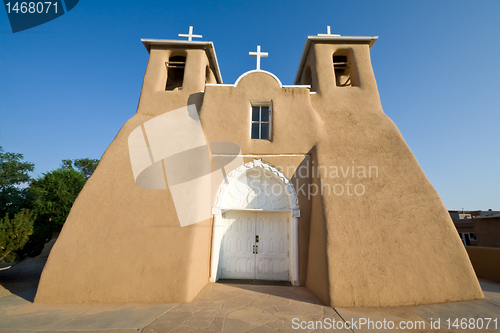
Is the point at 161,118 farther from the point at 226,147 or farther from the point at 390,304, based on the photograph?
the point at 390,304

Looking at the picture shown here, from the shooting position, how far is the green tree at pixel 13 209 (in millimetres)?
6754

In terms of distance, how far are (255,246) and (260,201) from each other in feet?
5.18

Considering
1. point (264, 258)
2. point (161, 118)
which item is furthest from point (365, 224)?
point (161, 118)

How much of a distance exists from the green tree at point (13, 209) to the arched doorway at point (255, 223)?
6.00 m

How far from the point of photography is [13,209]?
12.3 m

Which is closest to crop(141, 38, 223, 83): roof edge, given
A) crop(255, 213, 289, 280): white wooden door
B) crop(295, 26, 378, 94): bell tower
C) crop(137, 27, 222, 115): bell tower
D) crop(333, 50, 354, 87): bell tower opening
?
crop(137, 27, 222, 115): bell tower

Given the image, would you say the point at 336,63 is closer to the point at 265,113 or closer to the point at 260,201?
the point at 265,113

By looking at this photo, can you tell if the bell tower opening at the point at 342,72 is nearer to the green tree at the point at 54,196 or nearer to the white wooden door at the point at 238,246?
the white wooden door at the point at 238,246

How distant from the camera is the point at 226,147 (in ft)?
25.4

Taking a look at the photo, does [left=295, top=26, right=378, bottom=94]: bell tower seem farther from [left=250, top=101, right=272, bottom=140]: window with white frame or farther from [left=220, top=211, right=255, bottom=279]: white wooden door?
[left=220, top=211, right=255, bottom=279]: white wooden door

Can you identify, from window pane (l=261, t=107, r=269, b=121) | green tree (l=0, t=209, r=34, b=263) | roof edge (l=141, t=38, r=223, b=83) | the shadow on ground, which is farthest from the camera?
roof edge (l=141, t=38, r=223, b=83)

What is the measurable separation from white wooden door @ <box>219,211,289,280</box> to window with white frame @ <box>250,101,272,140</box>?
115 inches

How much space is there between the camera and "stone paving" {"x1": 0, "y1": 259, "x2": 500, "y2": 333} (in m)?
4.15

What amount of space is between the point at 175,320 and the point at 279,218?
14.9ft
